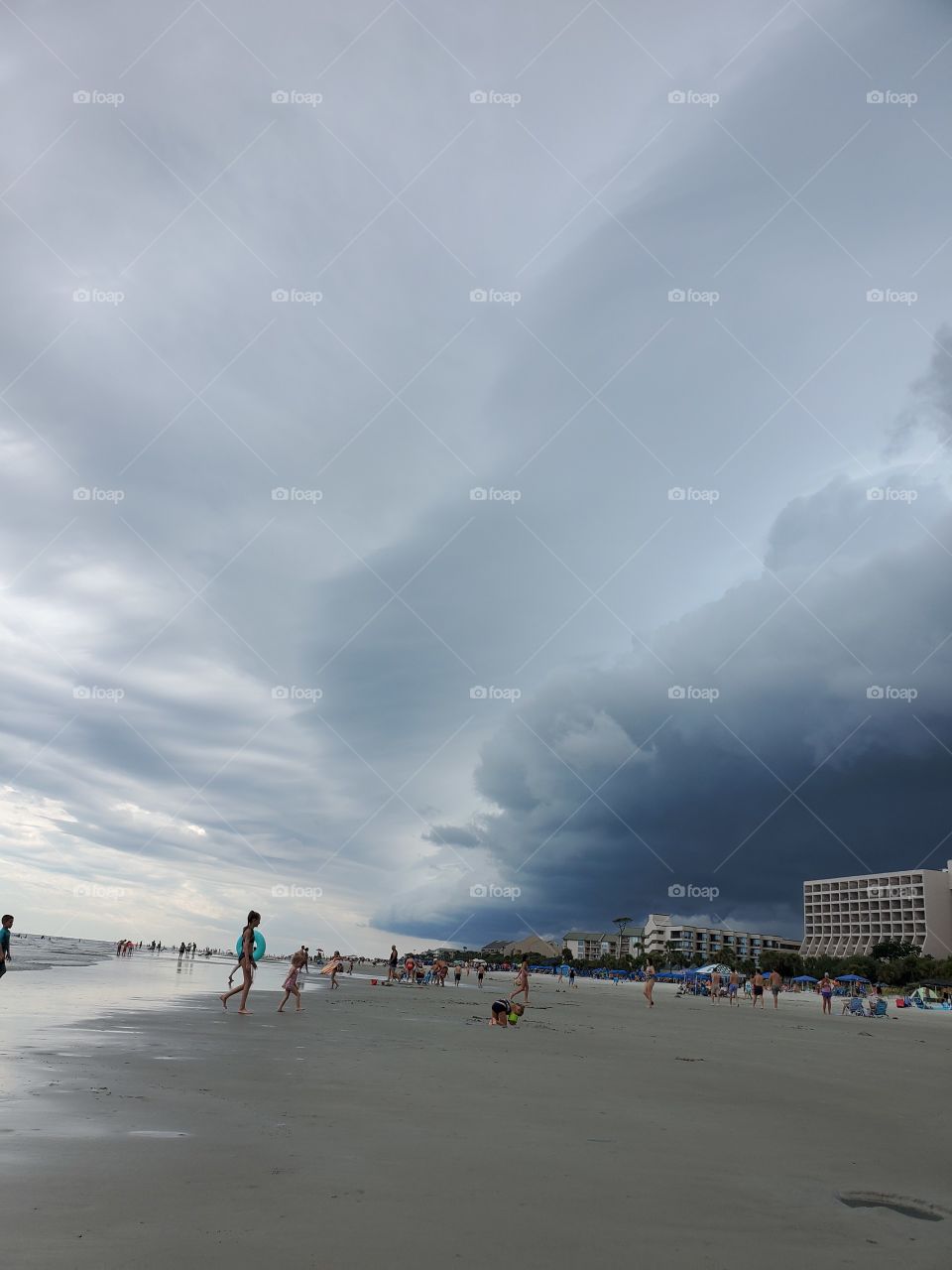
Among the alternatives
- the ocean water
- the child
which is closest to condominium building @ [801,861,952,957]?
the ocean water

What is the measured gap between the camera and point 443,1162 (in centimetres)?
582

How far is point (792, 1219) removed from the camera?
493cm

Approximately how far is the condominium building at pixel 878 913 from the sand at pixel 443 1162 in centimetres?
16873

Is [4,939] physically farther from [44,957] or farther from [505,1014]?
[44,957]

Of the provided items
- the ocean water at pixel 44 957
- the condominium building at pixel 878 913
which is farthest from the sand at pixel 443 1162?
the condominium building at pixel 878 913

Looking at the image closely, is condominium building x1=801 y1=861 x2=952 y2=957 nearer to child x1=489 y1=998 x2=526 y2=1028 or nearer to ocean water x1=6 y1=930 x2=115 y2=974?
ocean water x1=6 y1=930 x2=115 y2=974

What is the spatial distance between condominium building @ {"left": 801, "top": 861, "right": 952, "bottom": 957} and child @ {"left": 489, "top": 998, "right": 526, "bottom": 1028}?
524 ft

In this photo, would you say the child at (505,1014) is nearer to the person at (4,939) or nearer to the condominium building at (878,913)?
the person at (4,939)

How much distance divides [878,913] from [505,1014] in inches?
7181

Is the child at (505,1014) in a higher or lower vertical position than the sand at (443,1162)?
lower

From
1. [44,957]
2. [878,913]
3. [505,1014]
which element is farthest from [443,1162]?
[878,913]

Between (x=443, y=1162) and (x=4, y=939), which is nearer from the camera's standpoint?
(x=443, y=1162)

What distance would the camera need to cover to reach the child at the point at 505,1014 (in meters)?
19.3

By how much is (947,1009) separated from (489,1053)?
199 feet
